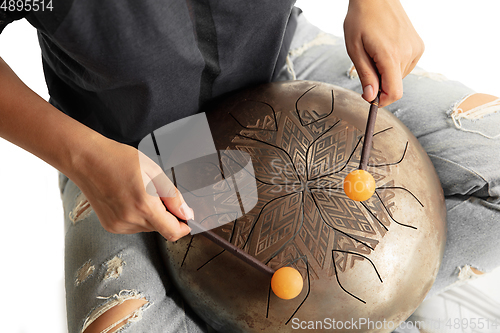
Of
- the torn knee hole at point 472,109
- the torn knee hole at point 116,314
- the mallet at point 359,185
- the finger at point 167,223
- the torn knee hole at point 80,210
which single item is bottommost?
the torn knee hole at point 116,314

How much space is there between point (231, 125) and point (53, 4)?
0.36 m

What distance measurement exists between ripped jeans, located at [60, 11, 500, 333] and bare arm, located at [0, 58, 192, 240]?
Result: 9.1 inches

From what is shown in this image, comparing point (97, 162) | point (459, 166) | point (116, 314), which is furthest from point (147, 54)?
point (459, 166)

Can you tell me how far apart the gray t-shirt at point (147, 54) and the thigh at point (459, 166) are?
48cm

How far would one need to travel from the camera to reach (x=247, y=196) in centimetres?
65

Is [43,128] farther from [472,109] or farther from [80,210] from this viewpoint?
[472,109]

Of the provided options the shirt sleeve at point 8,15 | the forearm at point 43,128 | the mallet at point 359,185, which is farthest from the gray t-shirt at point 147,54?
the mallet at point 359,185

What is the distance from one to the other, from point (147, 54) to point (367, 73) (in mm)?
424

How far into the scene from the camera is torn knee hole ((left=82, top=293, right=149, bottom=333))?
0.75 m

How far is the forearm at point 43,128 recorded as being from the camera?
23.6 inches

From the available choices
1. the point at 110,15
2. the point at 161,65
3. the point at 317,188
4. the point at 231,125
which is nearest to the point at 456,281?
the point at 317,188

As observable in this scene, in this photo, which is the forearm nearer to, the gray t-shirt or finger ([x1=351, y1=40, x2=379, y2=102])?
the gray t-shirt

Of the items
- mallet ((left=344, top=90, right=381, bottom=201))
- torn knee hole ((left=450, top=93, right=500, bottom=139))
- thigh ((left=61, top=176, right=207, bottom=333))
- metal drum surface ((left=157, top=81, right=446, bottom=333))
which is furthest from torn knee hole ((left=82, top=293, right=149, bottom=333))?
torn knee hole ((left=450, top=93, right=500, bottom=139))

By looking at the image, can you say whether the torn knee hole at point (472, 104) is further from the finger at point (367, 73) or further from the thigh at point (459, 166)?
the finger at point (367, 73)
